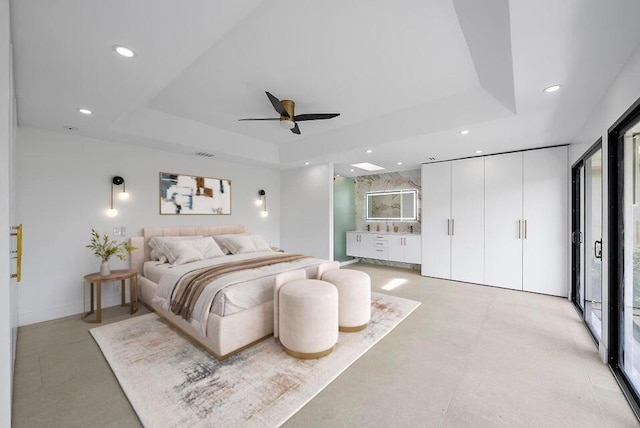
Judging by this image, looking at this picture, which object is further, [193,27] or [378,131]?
[378,131]

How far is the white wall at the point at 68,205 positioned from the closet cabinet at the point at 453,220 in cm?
455

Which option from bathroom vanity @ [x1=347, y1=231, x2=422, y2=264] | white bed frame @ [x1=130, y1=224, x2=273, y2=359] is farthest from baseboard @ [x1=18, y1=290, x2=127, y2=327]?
bathroom vanity @ [x1=347, y1=231, x2=422, y2=264]

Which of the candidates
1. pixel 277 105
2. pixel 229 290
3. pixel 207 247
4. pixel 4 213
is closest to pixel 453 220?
pixel 277 105

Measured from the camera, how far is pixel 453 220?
4.86 meters

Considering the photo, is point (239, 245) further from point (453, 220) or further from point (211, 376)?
point (453, 220)

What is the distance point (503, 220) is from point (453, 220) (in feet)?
2.46

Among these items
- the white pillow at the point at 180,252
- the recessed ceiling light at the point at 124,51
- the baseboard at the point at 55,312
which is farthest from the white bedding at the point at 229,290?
the recessed ceiling light at the point at 124,51

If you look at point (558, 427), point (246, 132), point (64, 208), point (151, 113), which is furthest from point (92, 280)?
point (558, 427)

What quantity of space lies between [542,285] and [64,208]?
6631 mm

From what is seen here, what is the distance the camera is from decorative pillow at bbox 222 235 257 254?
14.1 feet

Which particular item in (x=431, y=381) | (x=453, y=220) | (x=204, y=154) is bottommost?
(x=431, y=381)

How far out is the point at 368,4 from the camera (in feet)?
5.54

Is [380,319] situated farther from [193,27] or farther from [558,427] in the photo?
[193,27]

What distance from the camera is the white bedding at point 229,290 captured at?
240 cm
